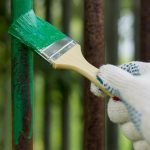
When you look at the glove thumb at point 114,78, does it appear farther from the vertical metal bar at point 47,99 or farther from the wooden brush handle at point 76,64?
the vertical metal bar at point 47,99

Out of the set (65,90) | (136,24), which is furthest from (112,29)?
(65,90)

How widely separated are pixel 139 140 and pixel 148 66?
11 cm

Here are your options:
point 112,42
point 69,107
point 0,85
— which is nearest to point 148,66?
point 112,42

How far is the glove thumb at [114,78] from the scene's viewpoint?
2.59 feet

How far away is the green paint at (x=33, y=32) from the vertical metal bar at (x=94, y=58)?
99mm

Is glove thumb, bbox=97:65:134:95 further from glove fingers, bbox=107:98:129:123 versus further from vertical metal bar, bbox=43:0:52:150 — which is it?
vertical metal bar, bbox=43:0:52:150

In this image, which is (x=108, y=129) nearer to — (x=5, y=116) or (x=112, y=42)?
(x=112, y=42)

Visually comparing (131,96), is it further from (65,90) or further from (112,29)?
(65,90)

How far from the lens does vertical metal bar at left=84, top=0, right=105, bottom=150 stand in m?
0.97

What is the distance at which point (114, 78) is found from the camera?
2.63 ft

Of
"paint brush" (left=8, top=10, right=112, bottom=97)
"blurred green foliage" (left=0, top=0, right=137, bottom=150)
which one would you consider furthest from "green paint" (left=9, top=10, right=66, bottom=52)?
"blurred green foliage" (left=0, top=0, right=137, bottom=150)

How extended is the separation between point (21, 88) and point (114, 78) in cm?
20

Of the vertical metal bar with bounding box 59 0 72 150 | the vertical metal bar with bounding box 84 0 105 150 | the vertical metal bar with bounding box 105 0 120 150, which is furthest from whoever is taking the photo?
the vertical metal bar with bounding box 59 0 72 150

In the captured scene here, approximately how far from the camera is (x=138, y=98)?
2.53 feet
